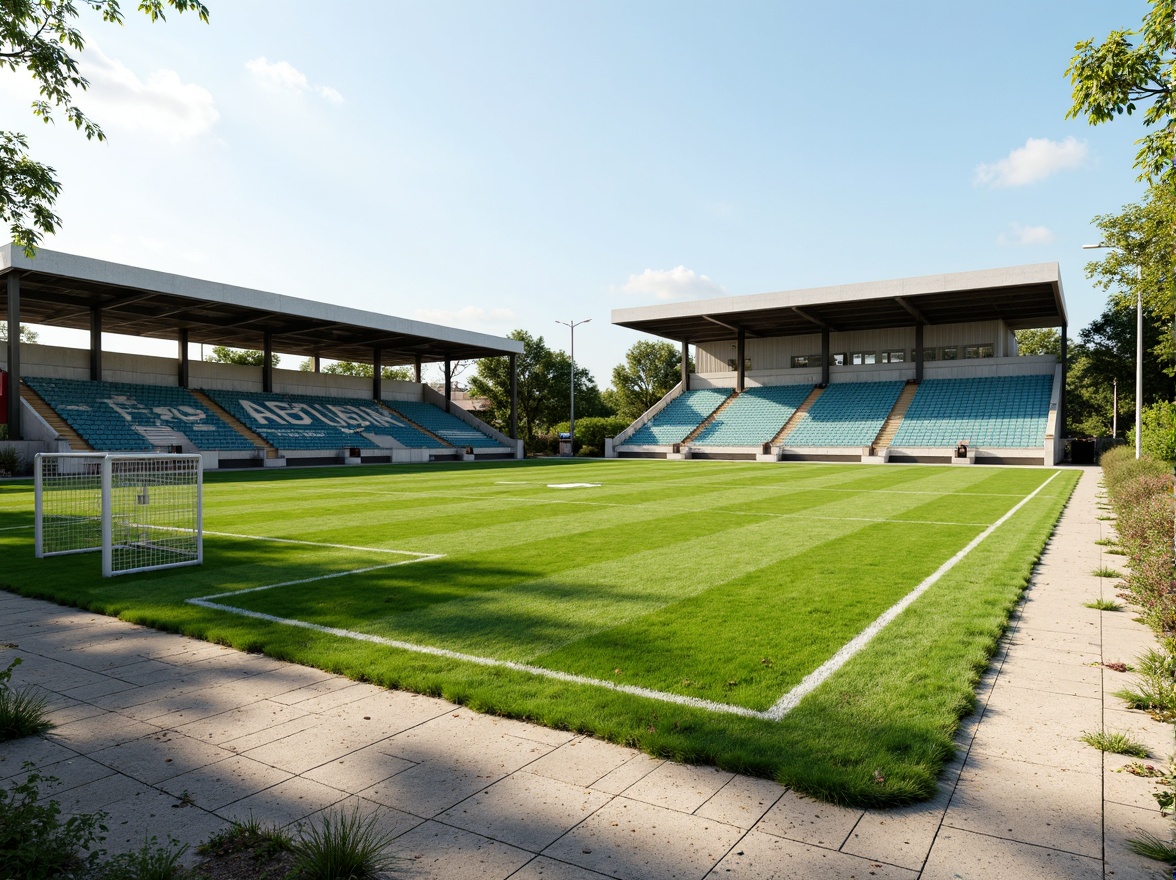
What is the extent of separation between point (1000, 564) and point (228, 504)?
1713cm

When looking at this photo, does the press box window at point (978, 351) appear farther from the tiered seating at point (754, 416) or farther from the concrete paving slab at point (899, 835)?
the concrete paving slab at point (899, 835)

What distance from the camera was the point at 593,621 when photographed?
263 inches

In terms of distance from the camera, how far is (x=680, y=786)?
366cm

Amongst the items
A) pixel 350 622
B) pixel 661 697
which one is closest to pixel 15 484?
pixel 350 622

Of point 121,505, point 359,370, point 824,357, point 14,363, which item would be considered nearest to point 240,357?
point 359,370

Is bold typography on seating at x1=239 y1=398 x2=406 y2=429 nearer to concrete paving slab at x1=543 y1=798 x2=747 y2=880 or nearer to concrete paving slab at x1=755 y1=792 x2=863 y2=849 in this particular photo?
concrete paving slab at x1=543 y1=798 x2=747 y2=880

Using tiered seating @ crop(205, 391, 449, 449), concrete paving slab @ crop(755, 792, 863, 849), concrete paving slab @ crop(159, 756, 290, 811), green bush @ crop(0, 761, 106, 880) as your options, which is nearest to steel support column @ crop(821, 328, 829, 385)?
tiered seating @ crop(205, 391, 449, 449)

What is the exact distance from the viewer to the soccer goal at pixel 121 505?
30.6ft

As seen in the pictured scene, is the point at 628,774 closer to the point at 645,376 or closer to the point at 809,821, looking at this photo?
the point at 809,821

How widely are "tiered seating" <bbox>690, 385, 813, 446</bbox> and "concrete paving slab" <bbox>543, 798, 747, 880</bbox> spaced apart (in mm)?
45998

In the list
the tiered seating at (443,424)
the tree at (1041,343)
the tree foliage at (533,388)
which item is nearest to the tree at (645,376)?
the tree foliage at (533,388)

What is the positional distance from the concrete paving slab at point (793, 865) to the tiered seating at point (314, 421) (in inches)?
1653

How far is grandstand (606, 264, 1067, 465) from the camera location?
1672 inches

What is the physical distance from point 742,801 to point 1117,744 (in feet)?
7.74
